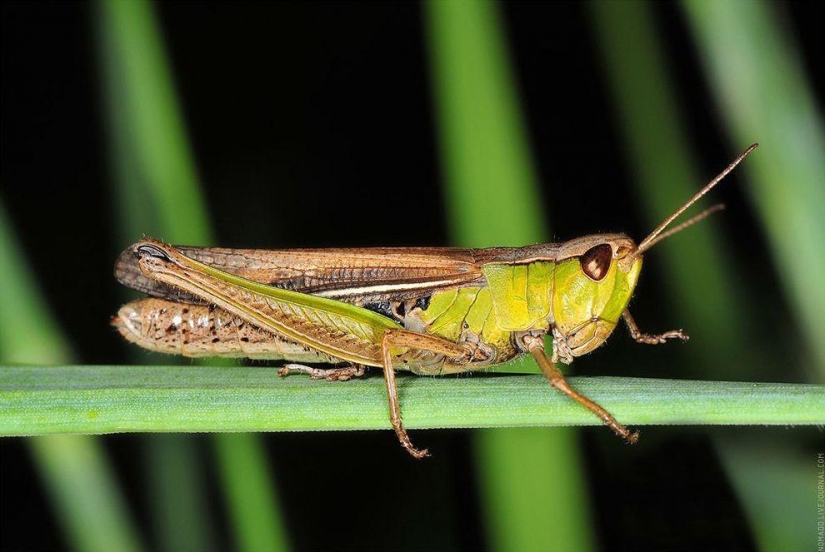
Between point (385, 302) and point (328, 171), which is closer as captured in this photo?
point (385, 302)

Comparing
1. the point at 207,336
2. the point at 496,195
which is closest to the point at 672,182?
the point at 496,195

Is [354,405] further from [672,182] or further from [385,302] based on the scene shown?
[672,182]

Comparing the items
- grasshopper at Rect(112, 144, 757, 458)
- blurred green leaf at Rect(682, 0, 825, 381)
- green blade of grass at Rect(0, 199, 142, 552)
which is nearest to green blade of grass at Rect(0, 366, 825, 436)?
green blade of grass at Rect(0, 199, 142, 552)

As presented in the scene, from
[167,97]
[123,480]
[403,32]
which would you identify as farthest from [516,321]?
[403,32]

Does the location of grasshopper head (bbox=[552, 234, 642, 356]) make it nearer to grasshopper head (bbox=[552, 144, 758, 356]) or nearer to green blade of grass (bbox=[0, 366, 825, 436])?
grasshopper head (bbox=[552, 144, 758, 356])

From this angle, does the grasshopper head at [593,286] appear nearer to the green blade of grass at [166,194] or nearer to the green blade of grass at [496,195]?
the green blade of grass at [496,195]

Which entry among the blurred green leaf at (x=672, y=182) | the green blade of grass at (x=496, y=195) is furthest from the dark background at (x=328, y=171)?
the green blade of grass at (x=496, y=195)
